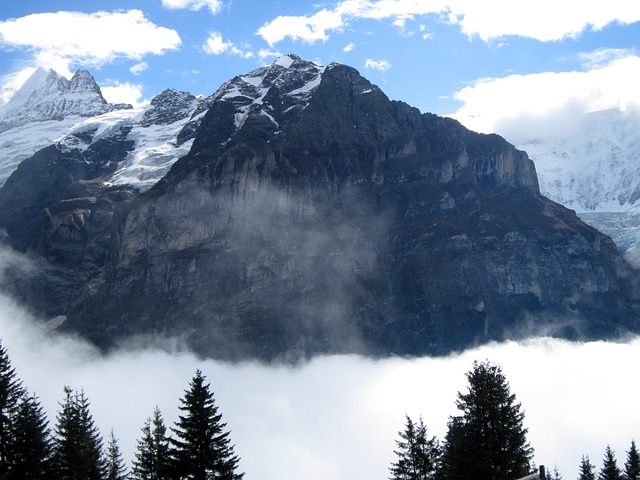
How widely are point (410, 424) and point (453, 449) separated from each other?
15.1 metres

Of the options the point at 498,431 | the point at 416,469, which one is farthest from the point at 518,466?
the point at 416,469

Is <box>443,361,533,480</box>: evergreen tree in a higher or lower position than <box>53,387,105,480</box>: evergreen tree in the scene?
higher

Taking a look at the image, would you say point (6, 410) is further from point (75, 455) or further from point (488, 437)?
point (488, 437)

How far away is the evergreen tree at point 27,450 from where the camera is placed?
6444 cm

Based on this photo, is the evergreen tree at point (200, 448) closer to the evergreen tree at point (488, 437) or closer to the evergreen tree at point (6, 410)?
the evergreen tree at point (6, 410)

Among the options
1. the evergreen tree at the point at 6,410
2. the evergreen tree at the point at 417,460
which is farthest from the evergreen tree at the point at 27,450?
the evergreen tree at the point at 417,460

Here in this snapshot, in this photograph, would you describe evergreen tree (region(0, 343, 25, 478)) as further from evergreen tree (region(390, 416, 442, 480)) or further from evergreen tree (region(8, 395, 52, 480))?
evergreen tree (region(390, 416, 442, 480))

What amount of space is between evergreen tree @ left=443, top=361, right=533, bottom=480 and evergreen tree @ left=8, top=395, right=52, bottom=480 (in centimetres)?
3079

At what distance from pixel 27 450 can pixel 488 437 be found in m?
34.5

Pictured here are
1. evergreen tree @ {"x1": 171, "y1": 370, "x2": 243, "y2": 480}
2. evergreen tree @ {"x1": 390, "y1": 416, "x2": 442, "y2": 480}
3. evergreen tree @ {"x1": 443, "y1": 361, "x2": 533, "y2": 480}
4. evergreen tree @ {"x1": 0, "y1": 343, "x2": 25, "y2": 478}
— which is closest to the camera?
evergreen tree @ {"x1": 443, "y1": 361, "x2": 533, "y2": 480}

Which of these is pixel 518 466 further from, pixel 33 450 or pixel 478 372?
pixel 33 450

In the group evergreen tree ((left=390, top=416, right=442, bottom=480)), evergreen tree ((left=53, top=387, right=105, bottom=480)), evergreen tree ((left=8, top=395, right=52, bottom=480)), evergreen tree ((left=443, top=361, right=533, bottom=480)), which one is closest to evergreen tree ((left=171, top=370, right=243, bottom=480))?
evergreen tree ((left=53, top=387, right=105, bottom=480))

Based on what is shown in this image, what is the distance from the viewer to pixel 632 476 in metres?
101

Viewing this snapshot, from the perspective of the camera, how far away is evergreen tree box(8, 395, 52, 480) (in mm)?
64438
